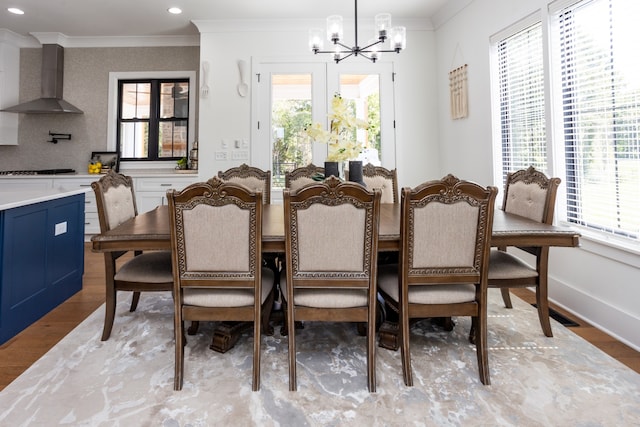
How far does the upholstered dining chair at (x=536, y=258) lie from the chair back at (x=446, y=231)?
0.47 metres

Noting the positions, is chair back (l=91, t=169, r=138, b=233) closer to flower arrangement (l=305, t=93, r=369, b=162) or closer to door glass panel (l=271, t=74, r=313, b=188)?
flower arrangement (l=305, t=93, r=369, b=162)

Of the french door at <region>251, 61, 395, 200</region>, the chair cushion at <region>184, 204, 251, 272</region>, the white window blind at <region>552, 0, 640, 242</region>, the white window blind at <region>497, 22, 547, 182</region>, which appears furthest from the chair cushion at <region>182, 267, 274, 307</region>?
the french door at <region>251, 61, 395, 200</region>

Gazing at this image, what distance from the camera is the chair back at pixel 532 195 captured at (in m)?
2.14

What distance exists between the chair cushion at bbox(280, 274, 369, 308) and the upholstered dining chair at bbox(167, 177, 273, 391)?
0.21m

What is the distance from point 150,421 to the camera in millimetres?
1464

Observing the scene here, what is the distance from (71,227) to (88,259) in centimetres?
139

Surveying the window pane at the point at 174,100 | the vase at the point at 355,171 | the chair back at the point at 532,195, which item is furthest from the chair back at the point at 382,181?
the window pane at the point at 174,100

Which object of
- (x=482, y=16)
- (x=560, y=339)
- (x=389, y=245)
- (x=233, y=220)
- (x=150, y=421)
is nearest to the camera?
(x=150, y=421)

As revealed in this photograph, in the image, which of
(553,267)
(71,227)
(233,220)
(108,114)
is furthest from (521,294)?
(108,114)

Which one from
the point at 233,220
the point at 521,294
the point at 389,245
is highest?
the point at 233,220

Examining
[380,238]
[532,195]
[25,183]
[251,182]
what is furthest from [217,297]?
[25,183]

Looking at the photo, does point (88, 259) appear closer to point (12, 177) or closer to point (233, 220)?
point (12, 177)

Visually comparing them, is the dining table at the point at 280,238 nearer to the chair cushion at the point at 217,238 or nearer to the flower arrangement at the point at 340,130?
the chair cushion at the point at 217,238

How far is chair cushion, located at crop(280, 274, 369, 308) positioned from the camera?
1.69 meters
